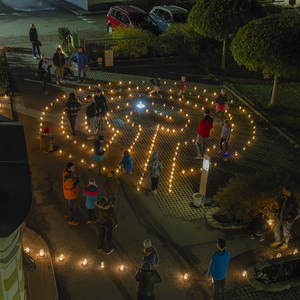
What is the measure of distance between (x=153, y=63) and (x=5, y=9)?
19.0 meters

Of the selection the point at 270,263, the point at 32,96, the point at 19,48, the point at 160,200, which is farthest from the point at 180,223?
the point at 19,48

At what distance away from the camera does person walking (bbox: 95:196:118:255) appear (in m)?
8.70

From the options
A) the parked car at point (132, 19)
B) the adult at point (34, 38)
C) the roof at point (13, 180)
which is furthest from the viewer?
the parked car at point (132, 19)

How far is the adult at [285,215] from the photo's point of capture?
29.5 ft

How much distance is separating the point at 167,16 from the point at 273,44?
12.1 m

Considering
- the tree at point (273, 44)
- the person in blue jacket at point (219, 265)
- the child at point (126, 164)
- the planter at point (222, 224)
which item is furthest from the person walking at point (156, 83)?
the person in blue jacket at point (219, 265)

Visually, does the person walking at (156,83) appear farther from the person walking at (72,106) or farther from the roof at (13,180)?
the roof at (13,180)

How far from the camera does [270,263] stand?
908 cm

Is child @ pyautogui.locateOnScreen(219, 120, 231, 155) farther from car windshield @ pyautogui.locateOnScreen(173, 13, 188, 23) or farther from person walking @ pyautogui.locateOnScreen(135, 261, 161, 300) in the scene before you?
car windshield @ pyautogui.locateOnScreen(173, 13, 188, 23)

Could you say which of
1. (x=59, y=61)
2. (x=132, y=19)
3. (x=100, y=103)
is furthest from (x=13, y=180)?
(x=132, y=19)

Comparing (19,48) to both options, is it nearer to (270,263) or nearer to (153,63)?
(153,63)

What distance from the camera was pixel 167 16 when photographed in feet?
85.6

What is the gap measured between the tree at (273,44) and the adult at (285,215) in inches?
317

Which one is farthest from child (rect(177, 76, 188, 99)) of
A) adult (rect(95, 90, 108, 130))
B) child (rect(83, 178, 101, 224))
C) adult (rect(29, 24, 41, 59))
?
child (rect(83, 178, 101, 224))
